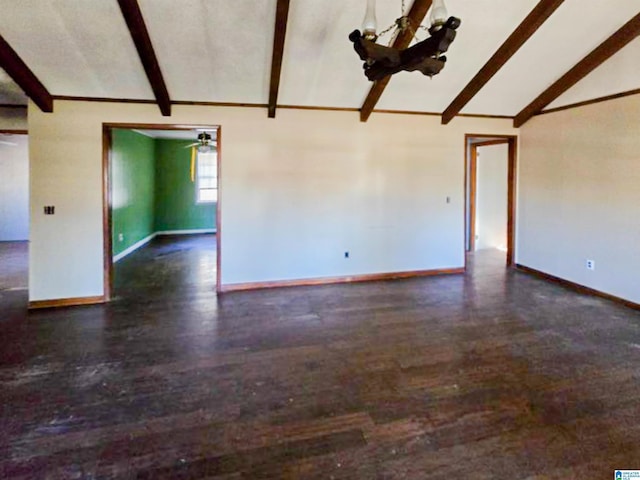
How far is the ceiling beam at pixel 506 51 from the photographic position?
11.1ft

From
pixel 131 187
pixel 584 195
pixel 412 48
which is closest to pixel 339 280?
pixel 584 195

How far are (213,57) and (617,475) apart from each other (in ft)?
14.4

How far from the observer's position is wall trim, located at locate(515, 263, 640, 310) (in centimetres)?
427

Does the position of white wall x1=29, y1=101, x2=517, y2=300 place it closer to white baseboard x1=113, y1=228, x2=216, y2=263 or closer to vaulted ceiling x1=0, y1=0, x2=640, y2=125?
vaulted ceiling x1=0, y1=0, x2=640, y2=125

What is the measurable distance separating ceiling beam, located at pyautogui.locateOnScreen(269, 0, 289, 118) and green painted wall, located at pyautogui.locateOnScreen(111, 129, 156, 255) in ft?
9.91

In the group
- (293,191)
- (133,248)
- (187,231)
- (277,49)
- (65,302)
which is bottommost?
(65,302)

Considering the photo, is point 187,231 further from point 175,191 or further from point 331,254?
point 331,254

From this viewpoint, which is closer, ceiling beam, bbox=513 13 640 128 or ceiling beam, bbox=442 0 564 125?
ceiling beam, bbox=442 0 564 125

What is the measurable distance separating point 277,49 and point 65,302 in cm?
370

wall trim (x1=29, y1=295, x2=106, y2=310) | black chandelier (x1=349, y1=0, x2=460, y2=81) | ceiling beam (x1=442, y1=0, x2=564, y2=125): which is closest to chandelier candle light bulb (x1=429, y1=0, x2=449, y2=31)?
black chandelier (x1=349, y1=0, x2=460, y2=81)

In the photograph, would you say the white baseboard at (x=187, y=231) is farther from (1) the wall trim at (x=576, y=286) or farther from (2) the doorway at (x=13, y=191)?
(1) the wall trim at (x=576, y=286)

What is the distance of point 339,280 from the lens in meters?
5.33

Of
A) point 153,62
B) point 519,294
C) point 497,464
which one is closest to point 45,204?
point 153,62

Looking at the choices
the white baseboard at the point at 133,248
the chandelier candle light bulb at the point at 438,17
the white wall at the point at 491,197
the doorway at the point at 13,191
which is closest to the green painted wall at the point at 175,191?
the white baseboard at the point at 133,248
